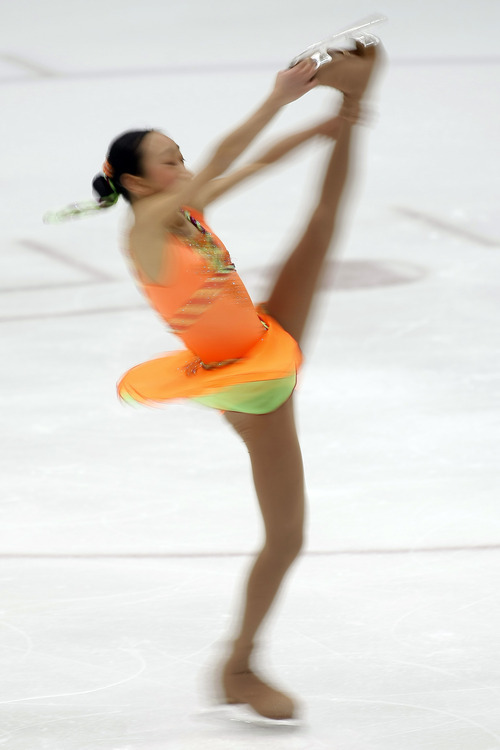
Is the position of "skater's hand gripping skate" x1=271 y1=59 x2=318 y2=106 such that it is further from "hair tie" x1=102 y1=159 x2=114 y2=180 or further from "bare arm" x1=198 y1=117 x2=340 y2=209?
"hair tie" x1=102 y1=159 x2=114 y2=180

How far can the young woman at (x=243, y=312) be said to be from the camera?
251 centimetres

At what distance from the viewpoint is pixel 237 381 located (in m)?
2.53

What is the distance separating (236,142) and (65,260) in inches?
160

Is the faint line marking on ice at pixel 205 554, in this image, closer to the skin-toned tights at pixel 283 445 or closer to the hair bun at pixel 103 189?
the skin-toned tights at pixel 283 445

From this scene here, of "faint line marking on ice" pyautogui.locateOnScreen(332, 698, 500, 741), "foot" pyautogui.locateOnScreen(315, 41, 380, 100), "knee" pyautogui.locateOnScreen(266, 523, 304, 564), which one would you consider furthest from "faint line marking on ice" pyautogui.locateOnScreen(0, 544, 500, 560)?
"foot" pyautogui.locateOnScreen(315, 41, 380, 100)

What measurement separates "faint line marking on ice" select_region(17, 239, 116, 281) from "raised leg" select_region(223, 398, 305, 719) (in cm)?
345

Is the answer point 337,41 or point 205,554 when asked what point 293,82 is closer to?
point 337,41

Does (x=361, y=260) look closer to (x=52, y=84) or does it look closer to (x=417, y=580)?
(x=417, y=580)

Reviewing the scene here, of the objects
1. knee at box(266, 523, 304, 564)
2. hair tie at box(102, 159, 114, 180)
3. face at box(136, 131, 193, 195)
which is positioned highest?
face at box(136, 131, 193, 195)

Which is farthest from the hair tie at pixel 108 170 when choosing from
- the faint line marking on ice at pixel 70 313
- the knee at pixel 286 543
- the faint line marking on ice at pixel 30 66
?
the faint line marking on ice at pixel 30 66

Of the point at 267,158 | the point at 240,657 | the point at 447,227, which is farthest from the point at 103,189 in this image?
the point at 447,227

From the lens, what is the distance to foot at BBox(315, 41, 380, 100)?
8.37 ft

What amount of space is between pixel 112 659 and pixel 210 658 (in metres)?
0.23

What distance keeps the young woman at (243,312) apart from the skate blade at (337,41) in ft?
0.06
